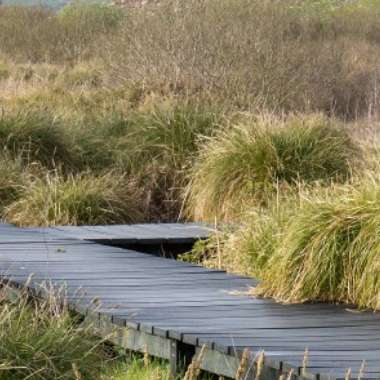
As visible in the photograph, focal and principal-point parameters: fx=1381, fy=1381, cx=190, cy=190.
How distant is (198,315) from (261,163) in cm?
590

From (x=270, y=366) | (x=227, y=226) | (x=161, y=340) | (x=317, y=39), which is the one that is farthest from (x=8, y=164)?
(x=317, y=39)

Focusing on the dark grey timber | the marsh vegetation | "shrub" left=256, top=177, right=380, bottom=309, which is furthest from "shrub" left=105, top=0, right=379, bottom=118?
"shrub" left=256, top=177, right=380, bottom=309

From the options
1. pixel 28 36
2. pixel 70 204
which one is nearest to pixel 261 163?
pixel 70 204

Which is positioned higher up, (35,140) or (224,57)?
(224,57)

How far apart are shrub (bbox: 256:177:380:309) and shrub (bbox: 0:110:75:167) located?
698 cm

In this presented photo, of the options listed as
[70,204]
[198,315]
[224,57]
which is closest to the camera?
[198,315]

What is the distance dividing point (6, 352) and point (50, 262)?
9.66 ft

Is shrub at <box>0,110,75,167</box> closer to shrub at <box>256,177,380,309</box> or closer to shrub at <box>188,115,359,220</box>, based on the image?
shrub at <box>188,115,359,220</box>

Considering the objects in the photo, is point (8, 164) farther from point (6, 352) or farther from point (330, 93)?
point (330, 93)

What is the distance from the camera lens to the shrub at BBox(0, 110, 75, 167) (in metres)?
14.7

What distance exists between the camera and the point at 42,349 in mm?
6180

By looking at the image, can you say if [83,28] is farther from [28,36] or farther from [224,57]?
[224,57]

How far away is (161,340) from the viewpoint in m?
6.84

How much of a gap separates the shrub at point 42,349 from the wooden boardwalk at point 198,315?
308 millimetres
